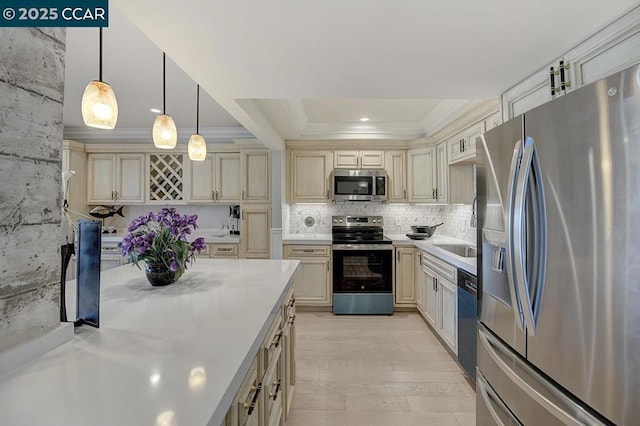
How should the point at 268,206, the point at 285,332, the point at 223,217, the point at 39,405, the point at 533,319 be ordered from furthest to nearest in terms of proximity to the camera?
the point at 223,217
the point at 268,206
the point at 285,332
the point at 533,319
the point at 39,405

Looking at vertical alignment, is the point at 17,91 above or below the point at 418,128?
below

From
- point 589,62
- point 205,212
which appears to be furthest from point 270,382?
point 205,212

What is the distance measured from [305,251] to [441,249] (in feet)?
5.39

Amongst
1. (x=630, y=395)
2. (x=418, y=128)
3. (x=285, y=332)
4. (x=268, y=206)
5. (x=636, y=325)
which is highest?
(x=418, y=128)

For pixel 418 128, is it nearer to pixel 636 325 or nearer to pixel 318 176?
pixel 318 176

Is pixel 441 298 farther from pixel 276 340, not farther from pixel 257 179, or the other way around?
pixel 257 179

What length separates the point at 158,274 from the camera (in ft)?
5.14

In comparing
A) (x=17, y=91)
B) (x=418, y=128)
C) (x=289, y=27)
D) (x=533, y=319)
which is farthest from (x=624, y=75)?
(x=418, y=128)

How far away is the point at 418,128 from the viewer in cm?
404

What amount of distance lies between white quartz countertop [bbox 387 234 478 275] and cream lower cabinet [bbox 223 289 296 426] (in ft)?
4.46

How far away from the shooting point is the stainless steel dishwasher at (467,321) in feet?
7.16

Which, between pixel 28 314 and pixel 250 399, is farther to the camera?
pixel 250 399

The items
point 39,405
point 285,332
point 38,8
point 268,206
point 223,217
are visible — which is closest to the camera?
point 39,405

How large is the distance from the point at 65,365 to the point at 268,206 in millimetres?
3266
